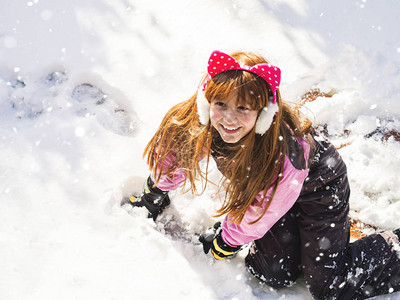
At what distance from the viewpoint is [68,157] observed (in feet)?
8.11

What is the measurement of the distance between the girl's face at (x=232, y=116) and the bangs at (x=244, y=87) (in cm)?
2

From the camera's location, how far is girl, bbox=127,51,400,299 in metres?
1.48

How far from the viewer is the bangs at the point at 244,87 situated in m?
1.43

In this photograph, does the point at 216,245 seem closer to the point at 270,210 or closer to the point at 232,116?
the point at 270,210

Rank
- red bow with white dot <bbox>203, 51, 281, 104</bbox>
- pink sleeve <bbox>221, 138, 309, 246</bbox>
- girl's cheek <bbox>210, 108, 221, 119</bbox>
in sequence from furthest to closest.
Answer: pink sleeve <bbox>221, 138, 309, 246</bbox>
girl's cheek <bbox>210, 108, 221, 119</bbox>
red bow with white dot <bbox>203, 51, 281, 104</bbox>

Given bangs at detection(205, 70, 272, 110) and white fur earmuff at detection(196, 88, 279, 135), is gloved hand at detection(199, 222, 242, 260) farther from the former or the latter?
bangs at detection(205, 70, 272, 110)

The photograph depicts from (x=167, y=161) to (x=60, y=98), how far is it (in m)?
1.16

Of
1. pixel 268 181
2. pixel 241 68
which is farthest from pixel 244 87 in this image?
pixel 268 181

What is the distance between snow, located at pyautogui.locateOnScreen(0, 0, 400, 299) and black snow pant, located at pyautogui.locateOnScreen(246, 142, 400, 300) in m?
0.14

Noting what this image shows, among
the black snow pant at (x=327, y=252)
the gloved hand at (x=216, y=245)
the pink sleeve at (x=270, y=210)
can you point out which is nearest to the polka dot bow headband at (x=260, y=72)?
the pink sleeve at (x=270, y=210)

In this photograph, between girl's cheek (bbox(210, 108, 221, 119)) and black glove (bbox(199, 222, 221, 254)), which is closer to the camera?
girl's cheek (bbox(210, 108, 221, 119))

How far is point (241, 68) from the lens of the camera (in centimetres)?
144

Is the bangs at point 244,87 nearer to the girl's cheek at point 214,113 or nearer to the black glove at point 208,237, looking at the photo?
the girl's cheek at point 214,113

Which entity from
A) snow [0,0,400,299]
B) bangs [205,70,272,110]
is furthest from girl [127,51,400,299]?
snow [0,0,400,299]
